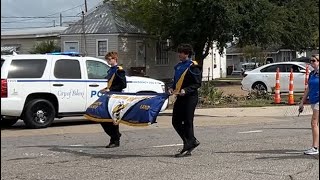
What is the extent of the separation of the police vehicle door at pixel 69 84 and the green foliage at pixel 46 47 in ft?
105

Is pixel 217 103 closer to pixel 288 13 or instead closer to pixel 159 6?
pixel 159 6

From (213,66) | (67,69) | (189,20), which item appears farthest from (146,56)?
(67,69)

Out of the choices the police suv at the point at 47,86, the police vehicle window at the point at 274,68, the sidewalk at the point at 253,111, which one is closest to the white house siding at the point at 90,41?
the police vehicle window at the point at 274,68

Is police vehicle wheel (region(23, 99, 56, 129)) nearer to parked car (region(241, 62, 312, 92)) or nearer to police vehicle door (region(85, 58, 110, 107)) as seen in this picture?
police vehicle door (region(85, 58, 110, 107))

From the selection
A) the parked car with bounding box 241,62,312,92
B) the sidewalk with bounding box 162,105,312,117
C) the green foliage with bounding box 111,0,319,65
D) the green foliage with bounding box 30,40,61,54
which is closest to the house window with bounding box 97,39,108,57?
the green foliage with bounding box 111,0,319,65

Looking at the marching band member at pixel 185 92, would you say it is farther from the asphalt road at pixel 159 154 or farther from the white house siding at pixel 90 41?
the white house siding at pixel 90 41

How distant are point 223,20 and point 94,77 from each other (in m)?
19.9

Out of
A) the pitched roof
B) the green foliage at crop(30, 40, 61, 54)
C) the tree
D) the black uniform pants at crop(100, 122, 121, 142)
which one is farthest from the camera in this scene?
the green foliage at crop(30, 40, 61, 54)

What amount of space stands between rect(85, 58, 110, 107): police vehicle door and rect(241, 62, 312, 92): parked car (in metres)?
10.5

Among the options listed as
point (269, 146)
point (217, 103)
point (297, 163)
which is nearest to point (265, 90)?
point (217, 103)

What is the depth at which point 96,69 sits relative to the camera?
48.0 ft

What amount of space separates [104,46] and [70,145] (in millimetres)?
30407

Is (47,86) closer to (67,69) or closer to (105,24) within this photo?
(67,69)

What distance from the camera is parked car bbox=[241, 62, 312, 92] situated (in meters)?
23.1
